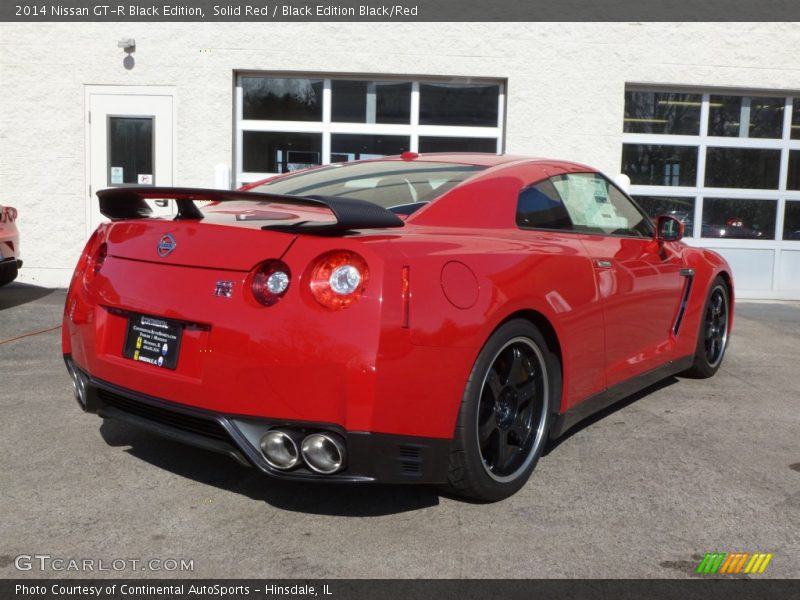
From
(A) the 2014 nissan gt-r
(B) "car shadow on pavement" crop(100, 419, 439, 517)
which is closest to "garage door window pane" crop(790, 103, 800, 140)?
(A) the 2014 nissan gt-r

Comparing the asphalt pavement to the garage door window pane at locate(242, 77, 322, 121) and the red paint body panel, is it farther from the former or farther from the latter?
the garage door window pane at locate(242, 77, 322, 121)

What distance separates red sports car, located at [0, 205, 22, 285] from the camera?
23.9 feet

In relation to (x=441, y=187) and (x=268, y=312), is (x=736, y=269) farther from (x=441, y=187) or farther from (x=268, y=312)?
(x=268, y=312)

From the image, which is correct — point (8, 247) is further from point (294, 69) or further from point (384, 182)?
point (384, 182)

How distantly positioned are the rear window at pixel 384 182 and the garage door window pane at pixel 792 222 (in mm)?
8074

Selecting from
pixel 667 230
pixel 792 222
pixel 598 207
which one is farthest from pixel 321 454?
pixel 792 222

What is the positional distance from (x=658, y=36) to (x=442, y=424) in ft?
27.5

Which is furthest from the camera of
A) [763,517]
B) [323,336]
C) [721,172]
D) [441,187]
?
[721,172]

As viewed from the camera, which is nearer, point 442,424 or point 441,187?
point 442,424

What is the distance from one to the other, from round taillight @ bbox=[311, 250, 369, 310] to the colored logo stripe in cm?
143

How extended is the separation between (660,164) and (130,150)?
666 cm
